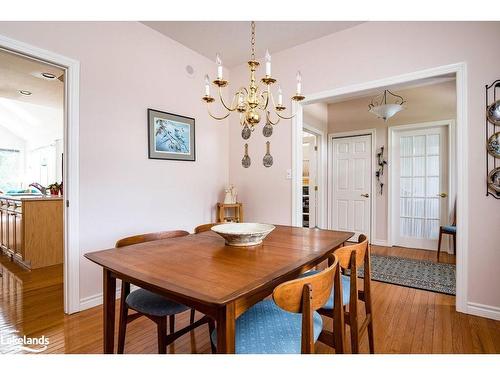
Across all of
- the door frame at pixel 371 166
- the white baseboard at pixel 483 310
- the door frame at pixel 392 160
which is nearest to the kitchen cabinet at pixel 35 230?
the door frame at pixel 371 166

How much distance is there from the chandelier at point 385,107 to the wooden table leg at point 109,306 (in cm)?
355

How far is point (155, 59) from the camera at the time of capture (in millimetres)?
2775

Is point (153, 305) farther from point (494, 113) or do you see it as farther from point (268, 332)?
point (494, 113)

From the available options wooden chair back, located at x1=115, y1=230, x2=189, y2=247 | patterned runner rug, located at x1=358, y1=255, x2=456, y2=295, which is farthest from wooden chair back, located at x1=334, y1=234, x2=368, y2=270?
patterned runner rug, located at x1=358, y1=255, x2=456, y2=295

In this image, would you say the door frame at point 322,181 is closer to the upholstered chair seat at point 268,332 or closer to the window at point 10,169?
the upholstered chair seat at point 268,332

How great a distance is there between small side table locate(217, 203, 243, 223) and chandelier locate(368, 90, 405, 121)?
87.0 inches

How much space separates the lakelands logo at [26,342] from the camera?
1.71 meters

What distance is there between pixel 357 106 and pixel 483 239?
307 cm

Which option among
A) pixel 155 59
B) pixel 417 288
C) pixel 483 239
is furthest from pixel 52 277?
pixel 483 239

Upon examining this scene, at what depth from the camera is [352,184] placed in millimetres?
4738

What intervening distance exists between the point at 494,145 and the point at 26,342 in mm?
3596

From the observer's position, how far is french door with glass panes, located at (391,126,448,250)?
4.10m

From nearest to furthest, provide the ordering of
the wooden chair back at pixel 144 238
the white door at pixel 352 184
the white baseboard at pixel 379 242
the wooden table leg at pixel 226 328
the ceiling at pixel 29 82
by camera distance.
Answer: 1. the wooden table leg at pixel 226 328
2. the wooden chair back at pixel 144 238
3. the ceiling at pixel 29 82
4. the white baseboard at pixel 379 242
5. the white door at pixel 352 184

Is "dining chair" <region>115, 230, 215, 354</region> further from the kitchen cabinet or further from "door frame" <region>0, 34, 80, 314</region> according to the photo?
the kitchen cabinet
